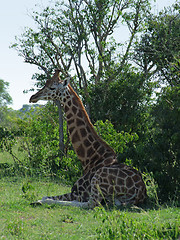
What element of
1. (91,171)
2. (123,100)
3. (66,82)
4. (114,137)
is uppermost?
(123,100)

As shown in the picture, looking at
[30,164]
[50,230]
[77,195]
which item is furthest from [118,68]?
[50,230]

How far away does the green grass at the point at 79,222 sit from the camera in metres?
4.39

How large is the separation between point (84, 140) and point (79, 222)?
81.2 inches

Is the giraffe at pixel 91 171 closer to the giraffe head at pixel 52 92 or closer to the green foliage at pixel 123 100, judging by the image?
the giraffe head at pixel 52 92

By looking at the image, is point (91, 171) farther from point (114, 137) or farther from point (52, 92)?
point (114, 137)

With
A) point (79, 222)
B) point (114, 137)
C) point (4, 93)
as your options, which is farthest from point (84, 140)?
point (4, 93)

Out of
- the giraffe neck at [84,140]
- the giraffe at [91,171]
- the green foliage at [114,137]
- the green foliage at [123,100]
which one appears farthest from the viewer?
the green foliage at [123,100]

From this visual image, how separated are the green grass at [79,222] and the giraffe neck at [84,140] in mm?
1104

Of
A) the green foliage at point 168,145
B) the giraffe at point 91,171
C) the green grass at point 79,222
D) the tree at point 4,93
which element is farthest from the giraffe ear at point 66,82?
the tree at point 4,93

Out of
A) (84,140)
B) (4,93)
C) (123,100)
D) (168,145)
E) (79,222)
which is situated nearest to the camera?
(79,222)

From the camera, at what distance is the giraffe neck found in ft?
24.1

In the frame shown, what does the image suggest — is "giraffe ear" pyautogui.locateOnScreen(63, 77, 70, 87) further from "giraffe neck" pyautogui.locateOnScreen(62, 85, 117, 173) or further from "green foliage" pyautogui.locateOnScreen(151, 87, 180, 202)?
"green foliage" pyautogui.locateOnScreen(151, 87, 180, 202)

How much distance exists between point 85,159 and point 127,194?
1.13 meters

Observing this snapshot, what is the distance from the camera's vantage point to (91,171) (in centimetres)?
726
